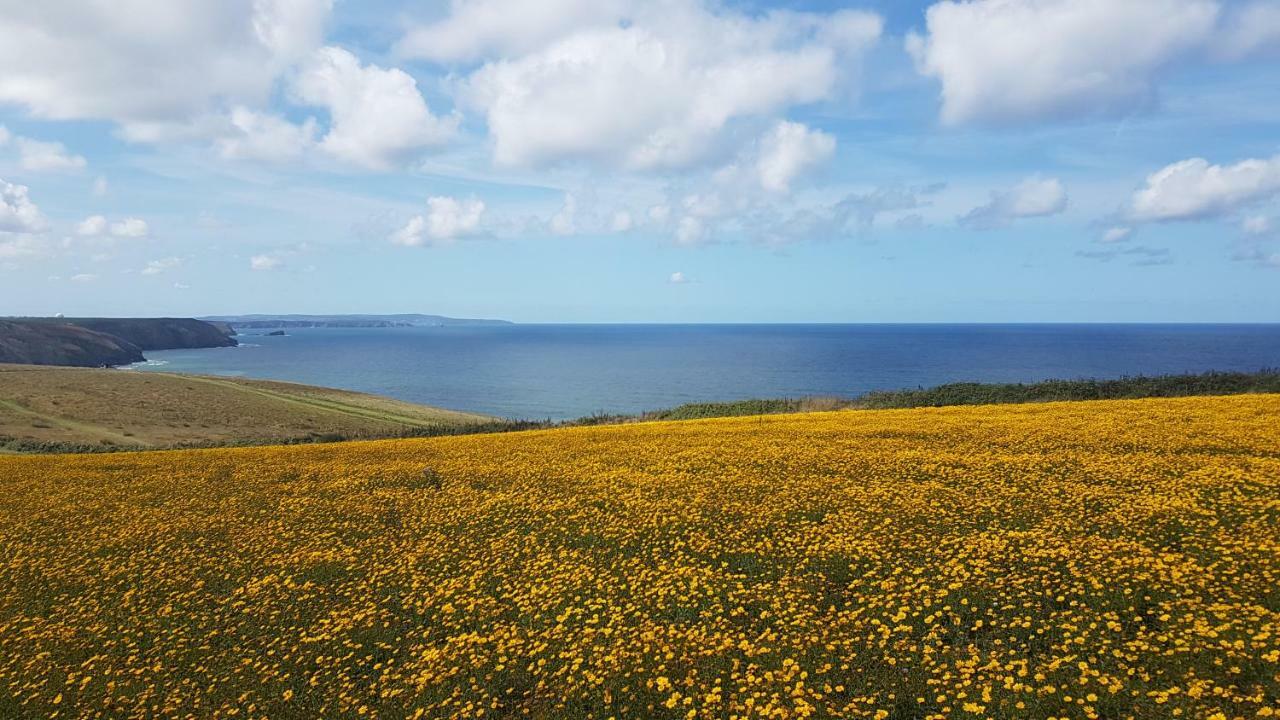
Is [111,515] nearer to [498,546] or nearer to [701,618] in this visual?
[498,546]

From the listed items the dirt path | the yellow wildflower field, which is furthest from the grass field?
the yellow wildflower field

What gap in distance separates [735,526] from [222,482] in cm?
2128

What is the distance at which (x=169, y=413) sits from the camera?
6669cm

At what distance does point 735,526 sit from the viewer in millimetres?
17094

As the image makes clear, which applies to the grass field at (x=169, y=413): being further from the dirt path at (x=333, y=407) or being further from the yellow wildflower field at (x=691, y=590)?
the yellow wildflower field at (x=691, y=590)

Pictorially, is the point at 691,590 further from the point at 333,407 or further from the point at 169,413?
the point at 333,407

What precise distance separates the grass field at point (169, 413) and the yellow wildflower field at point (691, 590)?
93.2ft

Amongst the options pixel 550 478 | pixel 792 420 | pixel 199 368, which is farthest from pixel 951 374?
pixel 199 368

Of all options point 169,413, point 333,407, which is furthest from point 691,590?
point 333,407

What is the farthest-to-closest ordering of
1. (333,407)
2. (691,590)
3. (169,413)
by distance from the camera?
(333,407) < (169,413) < (691,590)

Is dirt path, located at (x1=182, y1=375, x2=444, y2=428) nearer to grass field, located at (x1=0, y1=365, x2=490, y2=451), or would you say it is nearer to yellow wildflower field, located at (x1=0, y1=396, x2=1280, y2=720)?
grass field, located at (x1=0, y1=365, x2=490, y2=451)

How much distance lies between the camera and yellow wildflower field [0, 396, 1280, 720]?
32.9 feet

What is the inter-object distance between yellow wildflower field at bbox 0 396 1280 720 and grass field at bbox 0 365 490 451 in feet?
93.2

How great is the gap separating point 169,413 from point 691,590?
233 ft
